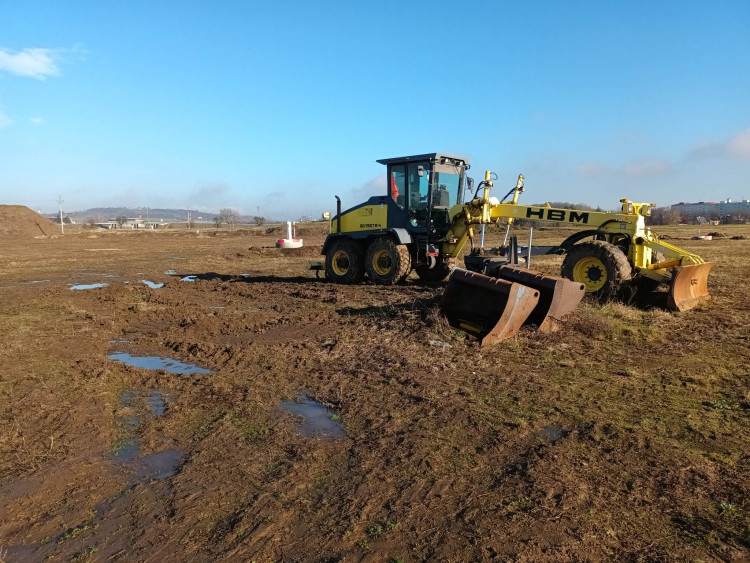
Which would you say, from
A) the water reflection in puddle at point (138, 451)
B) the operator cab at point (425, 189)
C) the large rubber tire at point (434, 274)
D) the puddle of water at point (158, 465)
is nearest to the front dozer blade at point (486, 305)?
the water reflection in puddle at point (138, 451)

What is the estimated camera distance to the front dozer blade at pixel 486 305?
7.28m

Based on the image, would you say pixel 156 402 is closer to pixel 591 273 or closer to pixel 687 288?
pixel 591 273

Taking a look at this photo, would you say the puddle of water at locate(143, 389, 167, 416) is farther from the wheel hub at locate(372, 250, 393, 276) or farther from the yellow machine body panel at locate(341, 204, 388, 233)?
the yellow machine body panel at locate(341, 204, 388, 233)

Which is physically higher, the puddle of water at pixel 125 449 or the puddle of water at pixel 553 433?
the puddle of water at pixel 553 433

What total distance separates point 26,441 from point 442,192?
34.4ft

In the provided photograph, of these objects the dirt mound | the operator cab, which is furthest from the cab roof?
the dirt mound

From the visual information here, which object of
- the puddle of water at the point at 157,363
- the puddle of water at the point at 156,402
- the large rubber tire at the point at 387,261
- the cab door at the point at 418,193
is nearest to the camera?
the puddle of water at the point at 156,402

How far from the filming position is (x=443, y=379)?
5.97 m

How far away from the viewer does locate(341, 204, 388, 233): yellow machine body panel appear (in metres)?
13.6

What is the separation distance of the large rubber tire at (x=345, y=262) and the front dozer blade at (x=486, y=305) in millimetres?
6307

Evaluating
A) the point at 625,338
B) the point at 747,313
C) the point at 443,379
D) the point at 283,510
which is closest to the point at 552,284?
the point at 625,338

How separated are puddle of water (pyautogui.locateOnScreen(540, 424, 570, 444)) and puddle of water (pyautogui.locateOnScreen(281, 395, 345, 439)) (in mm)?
1698

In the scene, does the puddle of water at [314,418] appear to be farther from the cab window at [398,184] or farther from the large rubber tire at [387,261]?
the cab window at [398,184]

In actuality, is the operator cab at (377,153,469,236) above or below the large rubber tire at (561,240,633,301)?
above
